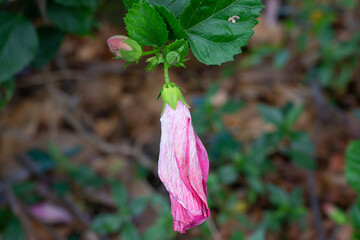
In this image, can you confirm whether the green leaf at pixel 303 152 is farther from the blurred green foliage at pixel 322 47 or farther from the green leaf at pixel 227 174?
the blurred green foliage at pixel 322 47

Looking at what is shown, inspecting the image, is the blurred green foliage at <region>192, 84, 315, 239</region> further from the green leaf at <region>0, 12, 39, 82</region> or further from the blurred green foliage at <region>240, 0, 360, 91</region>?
the green leaf at <region>0, 12, 39, 82</region>

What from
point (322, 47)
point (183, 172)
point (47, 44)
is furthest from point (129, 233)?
point (322, 47)

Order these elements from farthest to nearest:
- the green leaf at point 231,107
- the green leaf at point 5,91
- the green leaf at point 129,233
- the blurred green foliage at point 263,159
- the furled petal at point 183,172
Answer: the green leaf at point 231,107 < the blurred green foliage at point 263,159 < the green leaf at point 129,233 < the green leaf at point 5,91 < the furled petal at point 183,172

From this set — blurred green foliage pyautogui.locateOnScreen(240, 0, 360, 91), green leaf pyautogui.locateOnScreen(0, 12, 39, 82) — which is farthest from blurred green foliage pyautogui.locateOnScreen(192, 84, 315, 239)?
green leaf pyautogui.locateOnScreen(0, 12, 39, 82)

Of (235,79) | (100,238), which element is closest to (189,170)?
(100,238)

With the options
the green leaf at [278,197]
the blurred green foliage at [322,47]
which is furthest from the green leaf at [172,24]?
the blurred green foliage at [322,47]

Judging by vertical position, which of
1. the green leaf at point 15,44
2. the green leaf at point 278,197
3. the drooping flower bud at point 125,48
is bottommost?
the green leaf at point 278,197

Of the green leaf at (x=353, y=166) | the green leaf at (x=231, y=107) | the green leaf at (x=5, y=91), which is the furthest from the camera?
the green leaf at (x=231, y=107)

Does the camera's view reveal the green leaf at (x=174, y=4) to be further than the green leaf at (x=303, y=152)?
No
